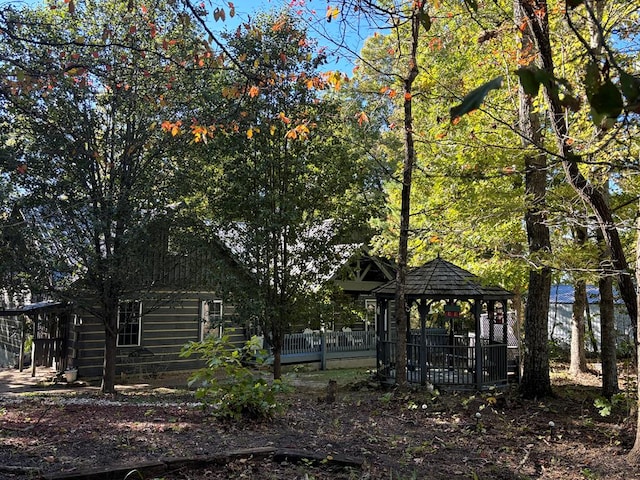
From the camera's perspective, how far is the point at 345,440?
Result: 601cm

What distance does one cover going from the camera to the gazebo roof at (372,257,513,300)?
12281 millimetres

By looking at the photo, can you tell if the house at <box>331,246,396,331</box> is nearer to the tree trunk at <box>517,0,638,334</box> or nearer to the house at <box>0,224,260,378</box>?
the house at <box>0,224,260,378</box>

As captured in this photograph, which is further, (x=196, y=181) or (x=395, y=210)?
(x=395, y=210)

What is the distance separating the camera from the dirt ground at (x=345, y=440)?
4629mm

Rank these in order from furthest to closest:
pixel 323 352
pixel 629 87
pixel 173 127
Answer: pixel 323 352
pixel 173 127
pixel 629 87

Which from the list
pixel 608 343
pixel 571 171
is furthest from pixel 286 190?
pixel 608 343

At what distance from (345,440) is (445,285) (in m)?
7.16

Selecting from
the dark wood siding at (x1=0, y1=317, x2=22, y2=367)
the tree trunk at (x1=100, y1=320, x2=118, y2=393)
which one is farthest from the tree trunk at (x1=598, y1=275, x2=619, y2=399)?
the dark wood siding at (x1=0, y1=317, x2=22, y2=367)

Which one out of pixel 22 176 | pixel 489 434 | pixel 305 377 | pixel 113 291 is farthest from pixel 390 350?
pixel 22 176

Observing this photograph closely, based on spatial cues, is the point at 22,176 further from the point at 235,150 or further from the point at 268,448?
the point at 268,448

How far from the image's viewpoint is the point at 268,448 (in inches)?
197

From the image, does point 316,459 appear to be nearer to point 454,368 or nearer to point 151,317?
point 454,368

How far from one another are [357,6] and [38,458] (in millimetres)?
4871

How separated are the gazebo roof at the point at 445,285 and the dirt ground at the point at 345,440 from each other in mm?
3304
